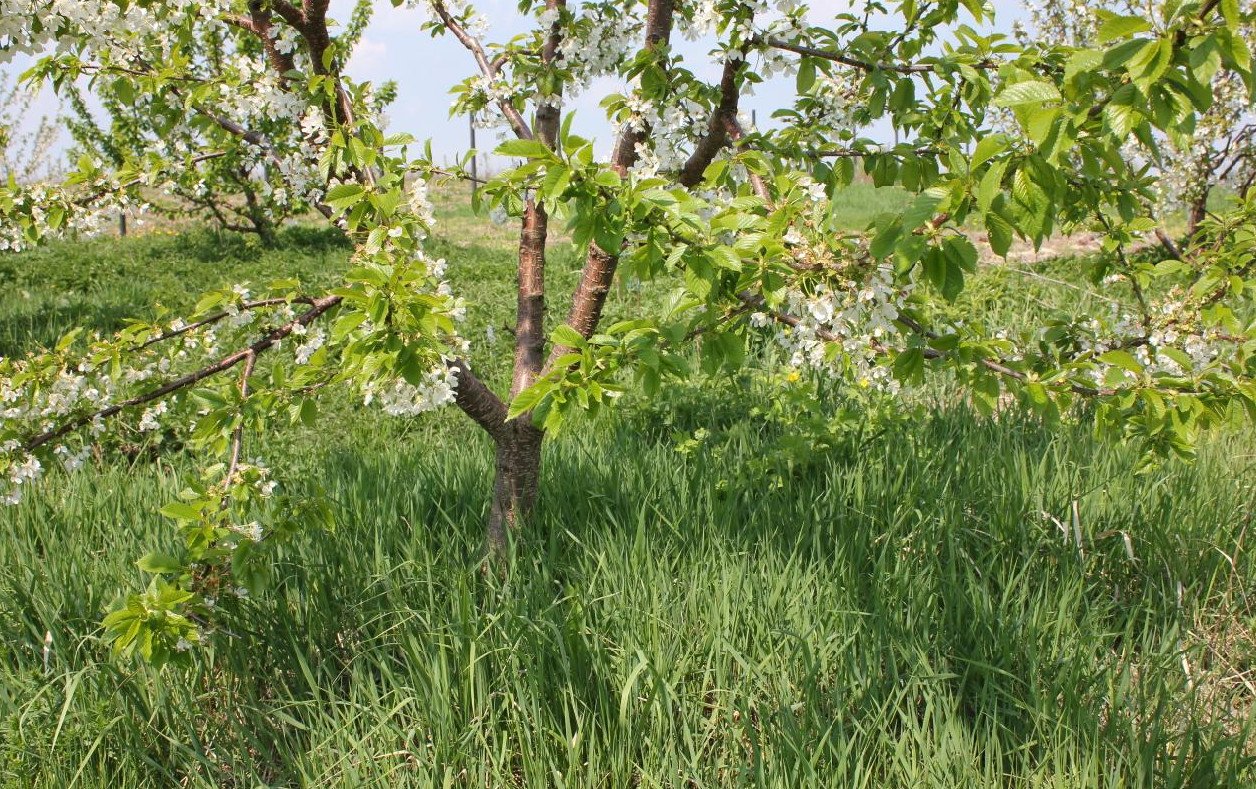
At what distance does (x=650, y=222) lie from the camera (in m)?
1.47

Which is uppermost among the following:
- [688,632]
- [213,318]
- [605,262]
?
[605,262]

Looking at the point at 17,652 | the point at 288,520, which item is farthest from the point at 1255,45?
the point at 17,652

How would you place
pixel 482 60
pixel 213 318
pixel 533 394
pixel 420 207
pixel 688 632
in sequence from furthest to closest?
pixel 482 60
pixel 688 632
pixel 213 318
pixel 420 207
pixel 533 394

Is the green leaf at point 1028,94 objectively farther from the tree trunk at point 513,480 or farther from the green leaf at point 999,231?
the tree trunk at point 513,480

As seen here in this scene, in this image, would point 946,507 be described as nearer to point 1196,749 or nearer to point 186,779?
point 1196,749

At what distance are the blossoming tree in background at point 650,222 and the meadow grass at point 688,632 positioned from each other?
0.29m

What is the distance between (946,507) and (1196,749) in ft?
3.11

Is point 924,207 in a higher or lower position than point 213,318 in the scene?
higher

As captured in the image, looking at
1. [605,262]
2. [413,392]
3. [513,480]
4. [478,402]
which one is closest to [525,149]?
[413,392]

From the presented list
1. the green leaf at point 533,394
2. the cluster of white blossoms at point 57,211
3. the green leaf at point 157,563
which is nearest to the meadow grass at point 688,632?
the green leaf at point 157,563

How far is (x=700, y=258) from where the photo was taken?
1.43 meters

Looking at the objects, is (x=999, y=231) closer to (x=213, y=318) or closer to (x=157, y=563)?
(x=157, y=563)

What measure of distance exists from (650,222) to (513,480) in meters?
1.16

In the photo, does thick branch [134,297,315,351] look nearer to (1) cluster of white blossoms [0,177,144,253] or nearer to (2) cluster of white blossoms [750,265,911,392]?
(1) cluster of white blossoms [0,177,144,253]
